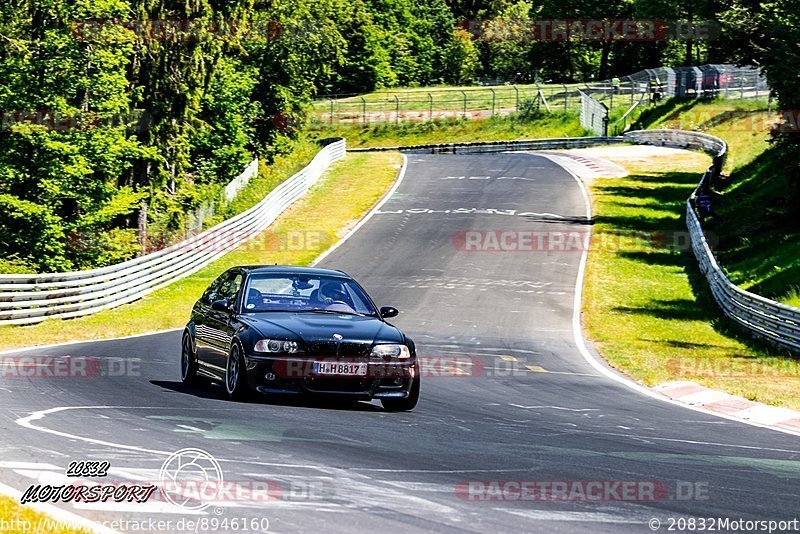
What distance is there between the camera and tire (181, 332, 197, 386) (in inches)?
541

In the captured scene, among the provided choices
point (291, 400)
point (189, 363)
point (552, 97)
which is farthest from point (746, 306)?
point (552, 97)

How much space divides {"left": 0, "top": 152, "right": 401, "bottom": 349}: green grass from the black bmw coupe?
9150mm

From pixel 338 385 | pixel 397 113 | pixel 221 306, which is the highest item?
pixel 221 306

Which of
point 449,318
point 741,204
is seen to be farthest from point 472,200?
point 449,318

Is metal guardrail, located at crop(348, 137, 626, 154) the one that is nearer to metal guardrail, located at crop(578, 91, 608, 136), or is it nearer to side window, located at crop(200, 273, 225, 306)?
metal guardrail, located at crop(578, 91, 608, 136)

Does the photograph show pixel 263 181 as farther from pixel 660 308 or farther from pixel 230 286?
pixel 230 286

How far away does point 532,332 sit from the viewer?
2392cm

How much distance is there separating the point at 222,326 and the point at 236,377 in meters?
0.97

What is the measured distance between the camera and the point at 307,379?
1151 cm

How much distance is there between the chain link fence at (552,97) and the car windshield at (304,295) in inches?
2432

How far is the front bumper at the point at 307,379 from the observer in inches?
452

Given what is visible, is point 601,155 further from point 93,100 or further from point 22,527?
point 22,527

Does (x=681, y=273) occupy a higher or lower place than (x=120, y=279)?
lower

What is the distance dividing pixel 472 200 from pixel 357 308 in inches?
1392
